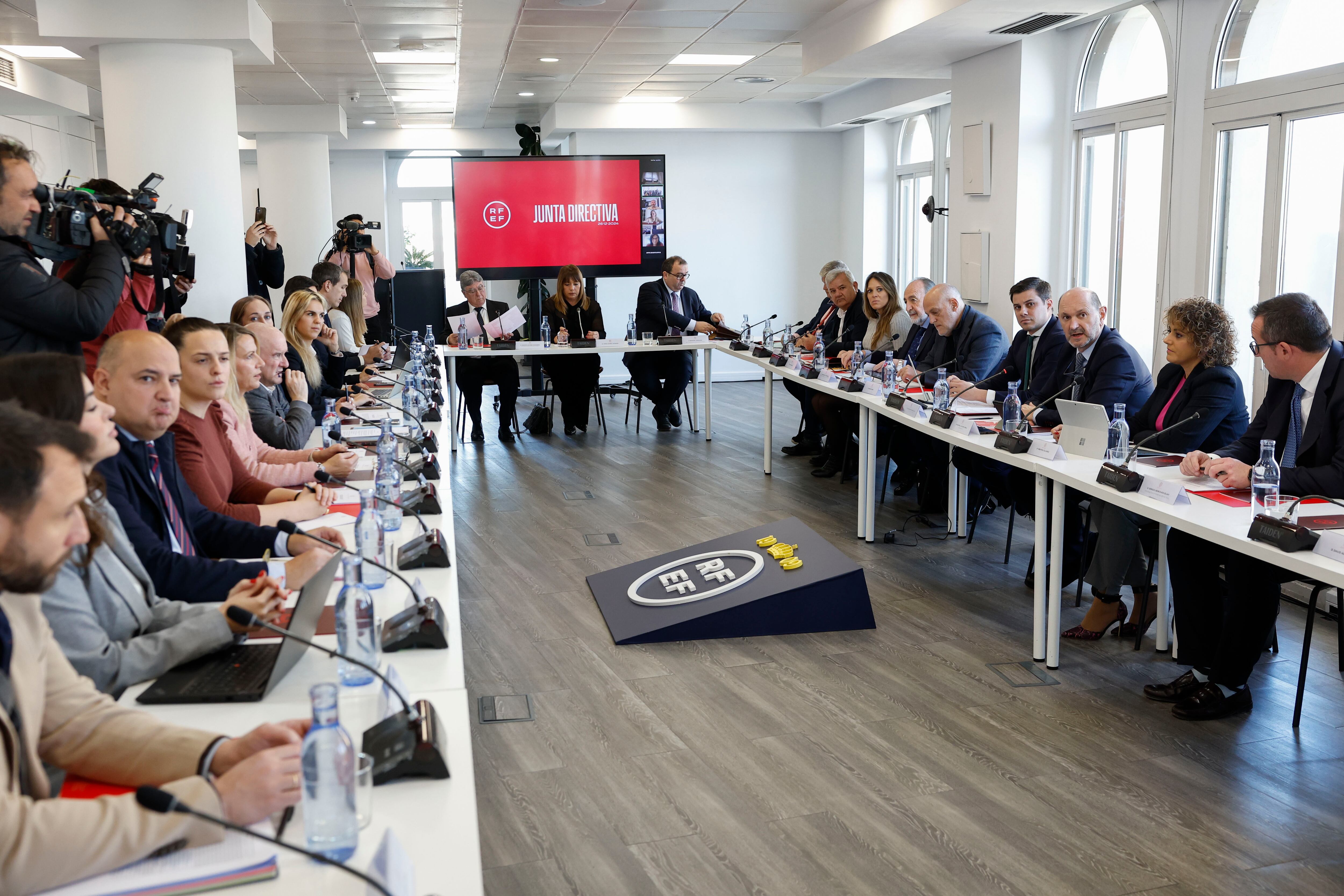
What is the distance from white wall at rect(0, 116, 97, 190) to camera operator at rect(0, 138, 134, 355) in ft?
25.2

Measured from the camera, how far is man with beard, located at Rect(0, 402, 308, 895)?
1218 millimetres

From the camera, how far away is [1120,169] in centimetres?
638

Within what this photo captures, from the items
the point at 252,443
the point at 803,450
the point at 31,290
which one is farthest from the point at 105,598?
the point at 803,450

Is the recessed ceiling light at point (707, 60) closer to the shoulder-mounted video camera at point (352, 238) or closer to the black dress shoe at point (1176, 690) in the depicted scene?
the shoulder-mounted video camera at point (352, 238)

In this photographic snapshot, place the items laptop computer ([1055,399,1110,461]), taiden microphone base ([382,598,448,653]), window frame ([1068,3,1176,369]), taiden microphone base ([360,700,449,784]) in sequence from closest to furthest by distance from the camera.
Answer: taiden microphone base ([360,700,449,784])
taiden microphone base ([382,598,448,653])
laptop computer ([1055,399,1110,461])
window frame ([1068,3,1176,369])

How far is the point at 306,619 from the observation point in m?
1.85

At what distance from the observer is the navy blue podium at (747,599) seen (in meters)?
3.98

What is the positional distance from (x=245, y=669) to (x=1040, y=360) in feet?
14.1

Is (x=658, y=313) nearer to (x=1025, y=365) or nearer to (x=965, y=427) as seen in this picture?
(x=1025, y=365)

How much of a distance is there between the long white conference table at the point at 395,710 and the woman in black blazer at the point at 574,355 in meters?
6.11

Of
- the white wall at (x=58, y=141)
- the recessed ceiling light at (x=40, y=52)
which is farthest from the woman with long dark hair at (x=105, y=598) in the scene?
the white wall at (x=58, y=141)

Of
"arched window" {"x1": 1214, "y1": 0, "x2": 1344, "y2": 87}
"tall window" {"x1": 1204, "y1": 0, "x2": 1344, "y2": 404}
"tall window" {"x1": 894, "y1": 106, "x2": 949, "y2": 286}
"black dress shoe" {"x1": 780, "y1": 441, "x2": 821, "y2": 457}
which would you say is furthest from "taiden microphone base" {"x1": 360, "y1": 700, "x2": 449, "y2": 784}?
"tall window" {"x1": 894, "y1": 106, "x2": 949, "y2": 286}

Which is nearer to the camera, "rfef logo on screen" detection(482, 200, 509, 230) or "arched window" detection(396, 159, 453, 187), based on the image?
"rfef logo on screen" detection(482, 200, 509, 230)

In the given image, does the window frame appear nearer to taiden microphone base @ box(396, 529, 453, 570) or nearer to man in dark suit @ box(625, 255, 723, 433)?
man in dark suit @ box(625, 255, 723, 433)
